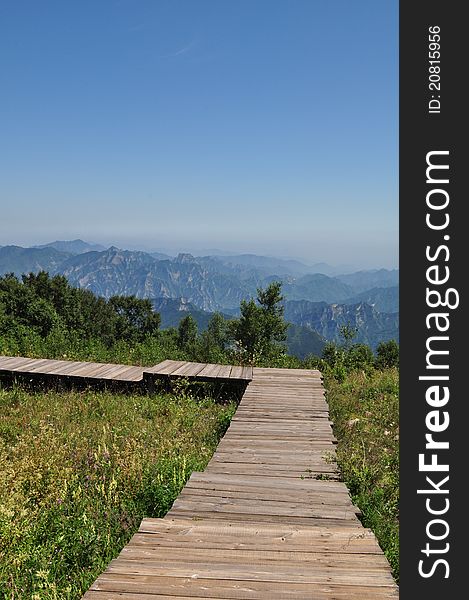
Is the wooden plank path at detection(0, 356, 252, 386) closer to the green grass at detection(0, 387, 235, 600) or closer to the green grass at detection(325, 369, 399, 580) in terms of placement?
the green grass at detection(0, 387, 235, 600)

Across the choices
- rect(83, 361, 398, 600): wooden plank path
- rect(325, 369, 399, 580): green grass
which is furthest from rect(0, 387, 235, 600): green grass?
rect(325, 369, 399, 580): green grass

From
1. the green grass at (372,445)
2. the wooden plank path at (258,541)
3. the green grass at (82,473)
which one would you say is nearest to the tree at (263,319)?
the green grass at (372,445)

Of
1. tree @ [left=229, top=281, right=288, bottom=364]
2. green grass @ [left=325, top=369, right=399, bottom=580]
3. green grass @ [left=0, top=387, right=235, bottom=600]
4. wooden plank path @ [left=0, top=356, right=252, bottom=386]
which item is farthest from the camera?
tree @ [left=229, top=281, right=288, bottom=364]

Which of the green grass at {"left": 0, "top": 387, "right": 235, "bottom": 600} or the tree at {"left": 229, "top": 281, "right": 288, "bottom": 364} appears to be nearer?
the green grass at {"left": 0, "top": 387, "right": 235, "bottom": 600}

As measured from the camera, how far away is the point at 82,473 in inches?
246

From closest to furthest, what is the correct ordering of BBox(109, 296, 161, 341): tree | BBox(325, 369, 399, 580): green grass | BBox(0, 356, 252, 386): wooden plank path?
BBox(325, 369, 399, 580): green grass
BBox(0, 356, 252, 386): wooden plank path
BBox(109, 296, 161, 341): tree

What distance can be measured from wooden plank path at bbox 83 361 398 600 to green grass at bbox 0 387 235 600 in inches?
23.5

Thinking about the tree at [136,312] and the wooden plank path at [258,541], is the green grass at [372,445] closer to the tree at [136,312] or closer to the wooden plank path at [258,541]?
the wooden plank path at [258,541]

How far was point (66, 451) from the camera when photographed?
7.18m

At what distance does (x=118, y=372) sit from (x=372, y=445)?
6176 mm

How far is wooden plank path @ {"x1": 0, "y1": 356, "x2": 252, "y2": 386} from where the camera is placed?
11.1m

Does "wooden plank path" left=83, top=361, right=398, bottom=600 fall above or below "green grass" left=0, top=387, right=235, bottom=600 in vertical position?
above

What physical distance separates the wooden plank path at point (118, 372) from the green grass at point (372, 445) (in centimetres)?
234

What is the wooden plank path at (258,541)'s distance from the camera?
2.75 m
